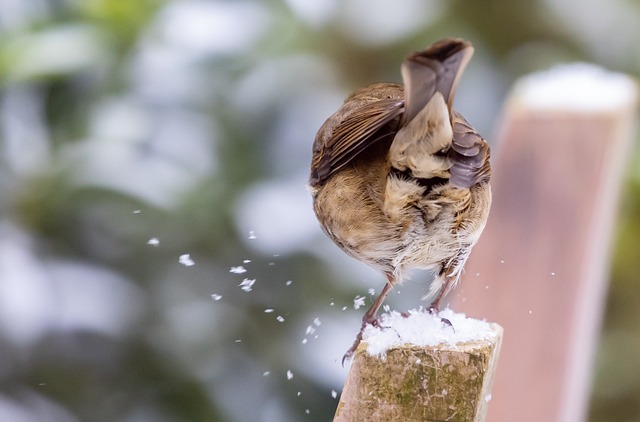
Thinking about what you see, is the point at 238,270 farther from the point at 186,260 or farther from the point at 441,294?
the point at 441,294

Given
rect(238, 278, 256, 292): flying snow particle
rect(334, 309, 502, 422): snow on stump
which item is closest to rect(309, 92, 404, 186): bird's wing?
rect(334, 309, 502, 422): snow on stump

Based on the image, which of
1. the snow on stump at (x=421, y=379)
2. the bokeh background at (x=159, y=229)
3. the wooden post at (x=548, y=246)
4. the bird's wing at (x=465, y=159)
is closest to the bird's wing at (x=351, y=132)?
the bird's wing at (x=465, y=159)

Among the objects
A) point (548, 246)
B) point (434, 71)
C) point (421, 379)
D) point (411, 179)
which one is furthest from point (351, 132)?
point (421, 379)

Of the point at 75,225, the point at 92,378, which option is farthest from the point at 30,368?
the point at 75,225

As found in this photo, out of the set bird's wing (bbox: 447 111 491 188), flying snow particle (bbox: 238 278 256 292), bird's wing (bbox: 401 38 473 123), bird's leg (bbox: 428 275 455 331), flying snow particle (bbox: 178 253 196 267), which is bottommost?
flying snow particle (bbox: 238 278 256 292)

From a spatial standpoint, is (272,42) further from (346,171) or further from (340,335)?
(346,171)

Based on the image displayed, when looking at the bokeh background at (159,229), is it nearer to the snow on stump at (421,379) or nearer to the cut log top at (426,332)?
the cut log top at (426,332)

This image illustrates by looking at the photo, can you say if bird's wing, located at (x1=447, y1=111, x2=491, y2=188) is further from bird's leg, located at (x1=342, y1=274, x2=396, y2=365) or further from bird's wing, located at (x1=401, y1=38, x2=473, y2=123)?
bird's leg, located at (x1=342, y1=274, x2=396, y2=365)

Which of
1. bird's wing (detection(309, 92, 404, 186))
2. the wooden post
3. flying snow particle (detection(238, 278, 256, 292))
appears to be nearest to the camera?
bird's wing (detection(309, 92, 404, 186))
